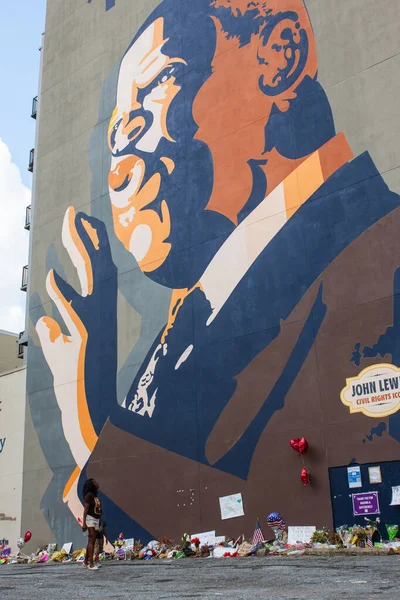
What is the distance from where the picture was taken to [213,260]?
1722cm

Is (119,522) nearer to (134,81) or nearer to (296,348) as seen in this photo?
(296,348)

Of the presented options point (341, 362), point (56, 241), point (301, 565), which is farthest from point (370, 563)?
point (56, 241)

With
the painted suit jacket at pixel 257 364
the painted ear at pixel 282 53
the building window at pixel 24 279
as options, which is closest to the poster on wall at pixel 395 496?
the painted suit jacket at pixel 257 364

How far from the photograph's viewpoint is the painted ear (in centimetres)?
1683

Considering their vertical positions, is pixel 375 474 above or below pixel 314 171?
below

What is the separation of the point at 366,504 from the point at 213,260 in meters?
6.91

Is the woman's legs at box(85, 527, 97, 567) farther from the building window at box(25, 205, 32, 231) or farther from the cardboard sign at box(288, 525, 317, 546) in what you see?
the building window at box(25, 205, 32, 231)

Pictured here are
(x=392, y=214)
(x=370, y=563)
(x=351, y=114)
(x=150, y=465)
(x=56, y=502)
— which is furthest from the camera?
(x=56, y=502)

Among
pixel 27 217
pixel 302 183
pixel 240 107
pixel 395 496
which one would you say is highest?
pixel 27 217

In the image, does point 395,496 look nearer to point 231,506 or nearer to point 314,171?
point 231,506

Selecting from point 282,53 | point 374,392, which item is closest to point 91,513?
point 374,392

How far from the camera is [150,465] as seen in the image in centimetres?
1722

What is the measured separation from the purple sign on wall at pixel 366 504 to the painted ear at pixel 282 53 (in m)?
9.65

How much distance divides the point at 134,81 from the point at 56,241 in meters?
5.61
